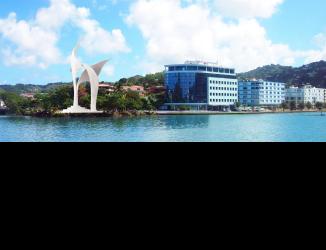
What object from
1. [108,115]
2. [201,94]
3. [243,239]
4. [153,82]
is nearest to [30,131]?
[108,115]

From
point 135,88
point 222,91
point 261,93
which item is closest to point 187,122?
point 222,91

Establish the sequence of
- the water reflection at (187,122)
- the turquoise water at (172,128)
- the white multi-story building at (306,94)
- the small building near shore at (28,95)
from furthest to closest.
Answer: the small building near shore at (28,95), the white multi-story building at (306,94), the water reflection at (187,122), the turquoise water at (172,128)

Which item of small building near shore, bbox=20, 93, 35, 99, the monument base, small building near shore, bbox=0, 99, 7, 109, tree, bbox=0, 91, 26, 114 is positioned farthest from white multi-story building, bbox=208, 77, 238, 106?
small building near shore, bbox=0, 99, 7, 109

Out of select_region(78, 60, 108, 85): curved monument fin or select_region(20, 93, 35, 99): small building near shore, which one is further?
select_region(20, 93, 35, 99): small building near shore

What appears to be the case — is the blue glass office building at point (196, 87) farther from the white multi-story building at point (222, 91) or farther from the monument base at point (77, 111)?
the monument base at point (77, 111)

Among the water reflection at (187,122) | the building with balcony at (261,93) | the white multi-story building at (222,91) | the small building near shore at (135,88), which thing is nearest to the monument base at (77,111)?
the small building near shore at (135,88)

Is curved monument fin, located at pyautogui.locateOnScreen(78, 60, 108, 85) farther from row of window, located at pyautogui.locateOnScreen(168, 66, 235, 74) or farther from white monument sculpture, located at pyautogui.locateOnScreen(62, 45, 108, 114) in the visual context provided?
row of window, located at pyautogui.locateOnScreen(168, 66, 235, 74)
